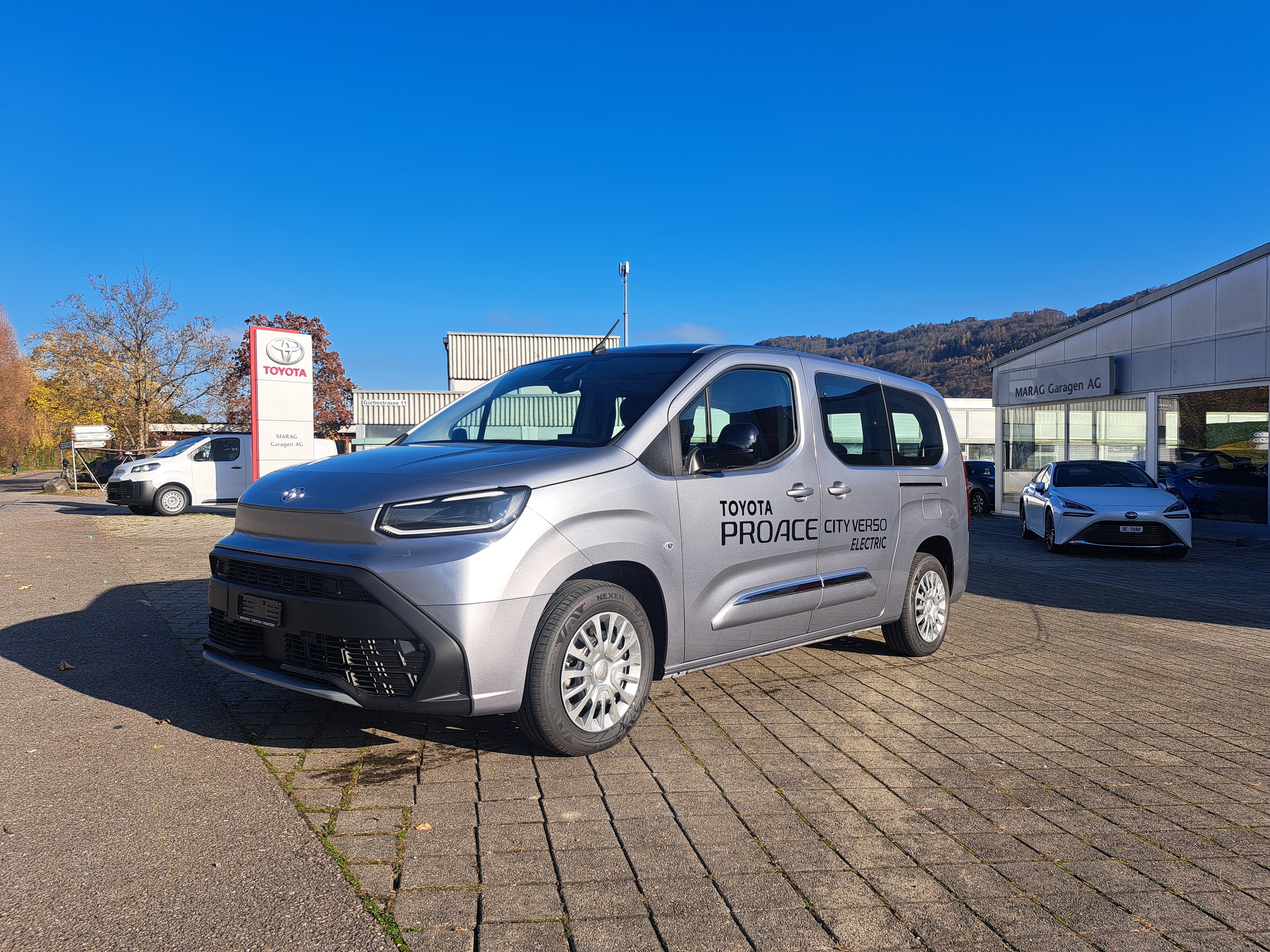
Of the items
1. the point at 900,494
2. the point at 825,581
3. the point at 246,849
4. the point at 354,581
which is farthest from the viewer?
the point at 900,494

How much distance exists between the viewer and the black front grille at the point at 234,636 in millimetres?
3875

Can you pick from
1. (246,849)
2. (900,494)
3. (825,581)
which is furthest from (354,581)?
(900,494)

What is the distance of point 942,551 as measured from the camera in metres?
6.40

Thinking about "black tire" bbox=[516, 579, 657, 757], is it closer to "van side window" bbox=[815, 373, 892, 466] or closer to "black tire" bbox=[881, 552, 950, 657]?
"van side window" bbox=[815, 373, 892, 466]

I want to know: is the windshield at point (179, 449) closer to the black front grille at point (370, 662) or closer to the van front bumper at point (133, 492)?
the van front bumper at point (133, 492)

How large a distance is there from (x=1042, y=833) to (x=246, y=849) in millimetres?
2795

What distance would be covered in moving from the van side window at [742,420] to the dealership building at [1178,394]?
47.7 ft

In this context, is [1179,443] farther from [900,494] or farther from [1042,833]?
[1042,833]

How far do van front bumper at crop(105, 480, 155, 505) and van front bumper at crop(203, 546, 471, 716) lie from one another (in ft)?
56.0

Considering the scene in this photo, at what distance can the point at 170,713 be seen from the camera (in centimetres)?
450

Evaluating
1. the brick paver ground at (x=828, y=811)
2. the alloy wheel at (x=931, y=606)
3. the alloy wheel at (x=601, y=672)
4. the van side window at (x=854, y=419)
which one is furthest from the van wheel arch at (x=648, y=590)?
the alloy wheel at (x=931, y=606)

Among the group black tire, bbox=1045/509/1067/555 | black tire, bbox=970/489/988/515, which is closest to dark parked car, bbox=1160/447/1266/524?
black tire, bbox=1045/509/1067/555

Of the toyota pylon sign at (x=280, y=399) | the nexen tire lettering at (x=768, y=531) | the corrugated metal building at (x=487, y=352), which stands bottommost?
the nexen tire lettering at (x=768, y=531)

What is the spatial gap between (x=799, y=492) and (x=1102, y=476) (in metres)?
11.4
